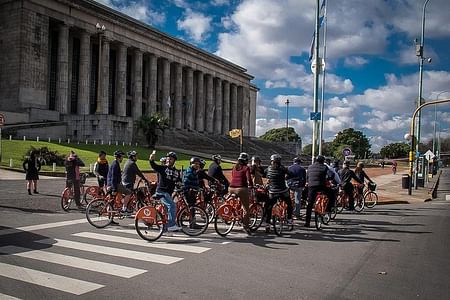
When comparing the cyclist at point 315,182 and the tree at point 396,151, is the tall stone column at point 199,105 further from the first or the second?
the tree at point 396,151

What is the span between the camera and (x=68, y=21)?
5612 cm

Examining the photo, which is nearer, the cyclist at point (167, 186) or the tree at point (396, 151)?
the cyclist at point (167, 186)

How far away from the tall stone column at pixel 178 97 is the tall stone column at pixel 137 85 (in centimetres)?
1033

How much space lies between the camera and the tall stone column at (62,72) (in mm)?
56094

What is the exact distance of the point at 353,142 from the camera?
132 metres

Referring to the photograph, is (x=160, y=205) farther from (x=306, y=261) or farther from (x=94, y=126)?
(x=94, y=126)

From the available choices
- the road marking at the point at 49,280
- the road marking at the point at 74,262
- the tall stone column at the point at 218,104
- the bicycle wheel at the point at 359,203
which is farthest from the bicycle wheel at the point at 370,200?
the tall stone column at the point at 218,104

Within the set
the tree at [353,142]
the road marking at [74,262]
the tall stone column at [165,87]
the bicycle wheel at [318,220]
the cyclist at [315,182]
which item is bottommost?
the road marking at [74,262]

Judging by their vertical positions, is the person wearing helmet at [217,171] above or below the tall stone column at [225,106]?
below

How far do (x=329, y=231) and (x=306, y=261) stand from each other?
3.93 meters

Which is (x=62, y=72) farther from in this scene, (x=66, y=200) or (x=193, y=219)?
(x=193, y=219)

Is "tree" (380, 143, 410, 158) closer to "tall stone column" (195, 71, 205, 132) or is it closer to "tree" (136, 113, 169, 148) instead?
"tall stone column" (195, 71, 205, 132)

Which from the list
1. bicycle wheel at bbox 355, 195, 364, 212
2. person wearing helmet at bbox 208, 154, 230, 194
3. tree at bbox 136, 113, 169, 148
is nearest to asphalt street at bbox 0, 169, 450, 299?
person wearing helmet at bbox 208, 154, 230, 194

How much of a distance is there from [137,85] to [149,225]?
62.6 m
